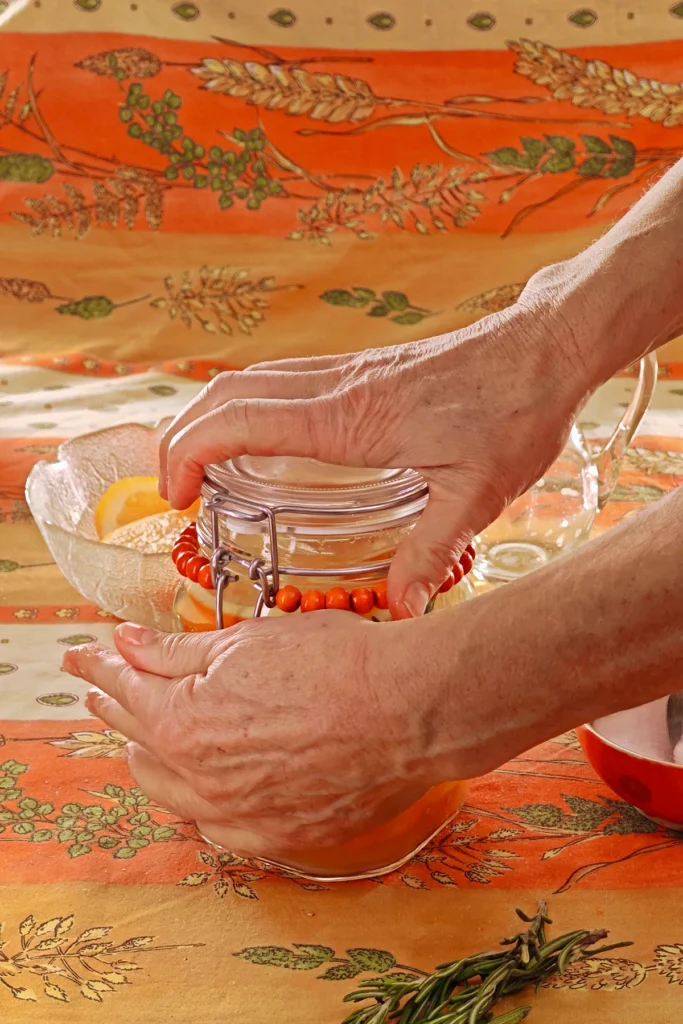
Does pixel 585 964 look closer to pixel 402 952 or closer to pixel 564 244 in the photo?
pixel 402 952

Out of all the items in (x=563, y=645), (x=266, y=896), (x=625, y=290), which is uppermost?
(x=625, y=290)

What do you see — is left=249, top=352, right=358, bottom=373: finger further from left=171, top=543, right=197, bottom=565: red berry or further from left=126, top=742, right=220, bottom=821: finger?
left=126, top=742, right=220, bottom=821: finger

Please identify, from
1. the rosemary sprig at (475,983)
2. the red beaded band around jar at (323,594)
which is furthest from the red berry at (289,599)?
the rosemary sprig at (475,983)

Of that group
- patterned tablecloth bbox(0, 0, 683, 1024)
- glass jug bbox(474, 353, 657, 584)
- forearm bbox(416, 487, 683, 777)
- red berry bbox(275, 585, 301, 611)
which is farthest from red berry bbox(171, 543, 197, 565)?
patterned tablecloth bbox(0, 0, 683, 1024)

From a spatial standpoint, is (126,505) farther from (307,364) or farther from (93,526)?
(307,364)

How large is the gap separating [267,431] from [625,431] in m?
0.47

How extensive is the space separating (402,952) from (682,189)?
1.83 feet

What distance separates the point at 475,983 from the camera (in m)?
0.65

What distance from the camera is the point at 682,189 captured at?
0.84 metres

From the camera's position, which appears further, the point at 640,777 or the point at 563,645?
the point at 640,777

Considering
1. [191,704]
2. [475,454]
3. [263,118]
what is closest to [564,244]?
[263,118]

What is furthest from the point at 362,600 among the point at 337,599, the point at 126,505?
the point at 126,505

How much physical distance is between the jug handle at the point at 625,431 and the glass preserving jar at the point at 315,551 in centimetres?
35

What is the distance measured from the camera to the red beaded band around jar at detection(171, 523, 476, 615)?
2.29 ft
